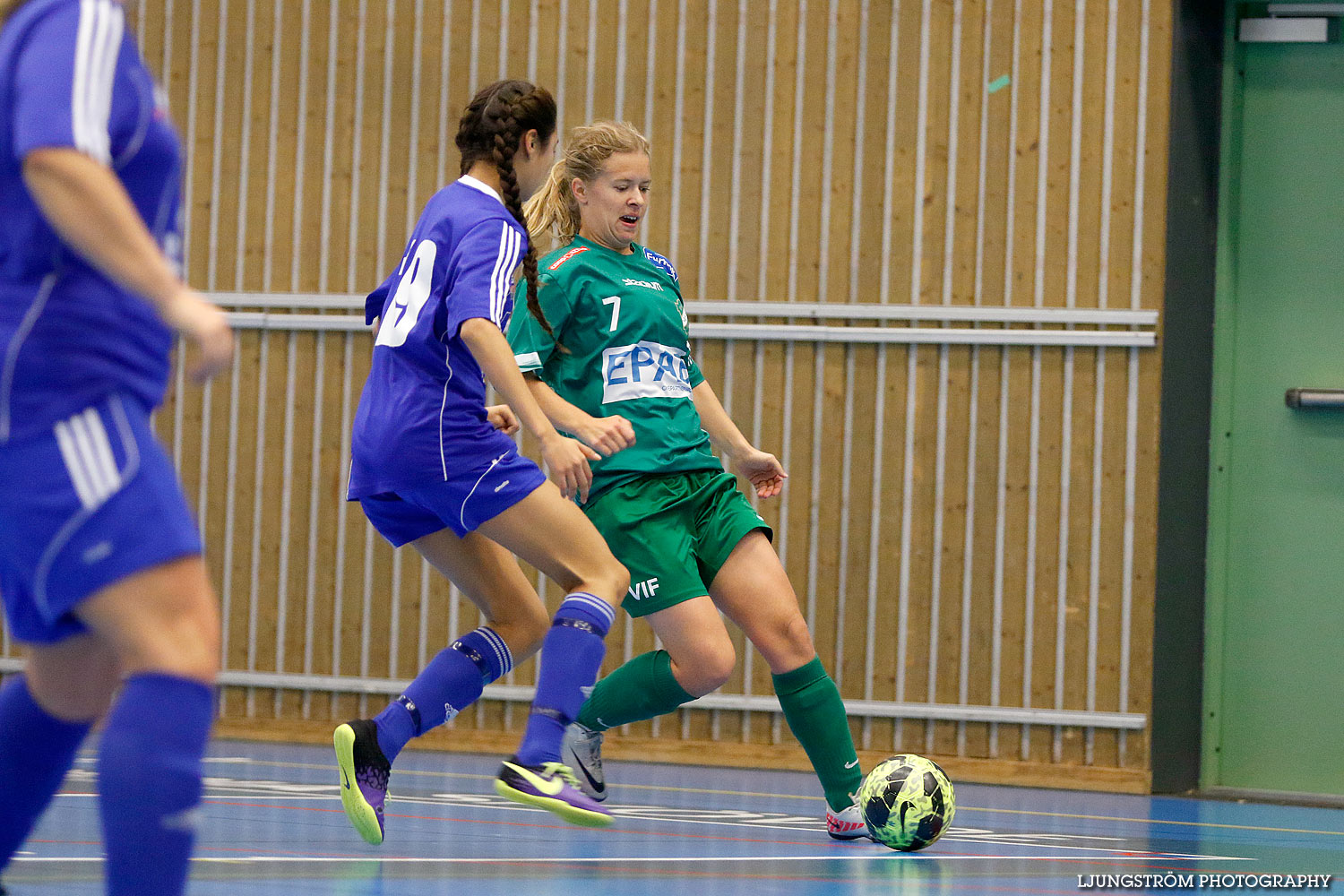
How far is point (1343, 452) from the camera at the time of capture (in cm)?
694

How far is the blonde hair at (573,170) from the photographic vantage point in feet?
14.2

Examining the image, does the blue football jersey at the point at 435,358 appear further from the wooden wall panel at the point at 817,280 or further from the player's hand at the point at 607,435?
the wooden wall panel at the point at 817,280

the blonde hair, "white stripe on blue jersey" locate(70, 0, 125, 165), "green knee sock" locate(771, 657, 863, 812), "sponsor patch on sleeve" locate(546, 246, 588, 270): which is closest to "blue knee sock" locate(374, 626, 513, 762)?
"green knee sock" locate(771, 657, 863, 812)

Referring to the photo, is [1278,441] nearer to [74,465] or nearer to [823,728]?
[823,728]

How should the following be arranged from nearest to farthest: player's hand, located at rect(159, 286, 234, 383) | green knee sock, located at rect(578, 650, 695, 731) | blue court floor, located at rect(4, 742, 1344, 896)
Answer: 1. player's hand, located at rect(159, 286, 234, 383)
2. blue court floor, located at rect(4, 742, 1344, 896)
3. green knee sock, located at rect(578, 650, 695, 731)

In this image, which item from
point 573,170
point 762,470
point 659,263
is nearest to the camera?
point 573,170

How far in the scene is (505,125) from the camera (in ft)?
12.5

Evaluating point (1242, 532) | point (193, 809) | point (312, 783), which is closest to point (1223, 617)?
point (1242, 532)

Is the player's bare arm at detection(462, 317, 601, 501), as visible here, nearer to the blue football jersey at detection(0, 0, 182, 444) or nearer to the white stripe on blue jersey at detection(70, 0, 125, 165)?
the blue football jersey at detection(0, 0, 182, 444)

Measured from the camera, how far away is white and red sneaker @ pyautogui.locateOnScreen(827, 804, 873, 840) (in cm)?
426

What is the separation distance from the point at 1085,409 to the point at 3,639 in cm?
558

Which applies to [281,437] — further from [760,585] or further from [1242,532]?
[1242,532]

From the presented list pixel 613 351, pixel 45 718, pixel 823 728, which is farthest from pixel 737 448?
pixel 45 718

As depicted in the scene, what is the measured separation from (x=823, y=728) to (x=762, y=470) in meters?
0.80
